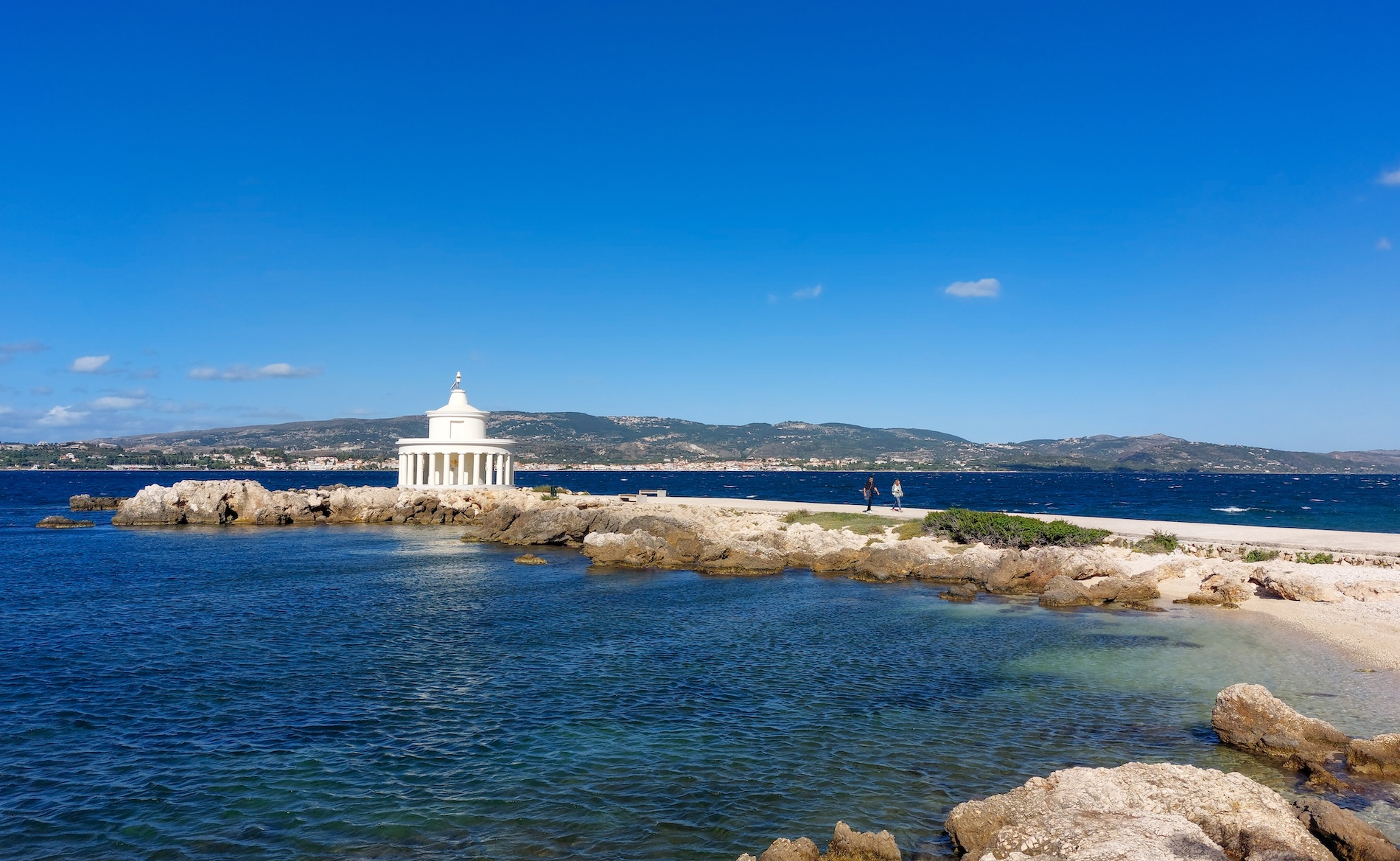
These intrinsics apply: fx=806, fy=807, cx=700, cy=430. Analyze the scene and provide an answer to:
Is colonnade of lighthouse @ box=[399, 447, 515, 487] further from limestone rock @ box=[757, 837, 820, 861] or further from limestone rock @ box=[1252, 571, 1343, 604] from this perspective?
limestone rock @ box=[757, 837, 820, 861]

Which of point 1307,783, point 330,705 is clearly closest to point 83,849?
point 330,705

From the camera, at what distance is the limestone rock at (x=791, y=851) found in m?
7.66

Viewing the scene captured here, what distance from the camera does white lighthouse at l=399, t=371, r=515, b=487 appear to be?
5631cm

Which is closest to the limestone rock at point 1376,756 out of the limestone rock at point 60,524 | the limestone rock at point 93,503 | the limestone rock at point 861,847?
the limestone rock at point 861,847

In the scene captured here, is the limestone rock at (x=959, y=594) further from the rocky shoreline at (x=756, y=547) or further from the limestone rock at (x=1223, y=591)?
the limestone rock at (x=1223, y=591)

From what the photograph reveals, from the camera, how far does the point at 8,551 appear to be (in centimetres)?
3575

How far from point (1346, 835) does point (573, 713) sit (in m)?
9.97

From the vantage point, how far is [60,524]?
4781cm

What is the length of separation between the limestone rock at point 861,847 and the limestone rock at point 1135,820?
79 cm

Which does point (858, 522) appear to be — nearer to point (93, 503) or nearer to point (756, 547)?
point (756, 547)

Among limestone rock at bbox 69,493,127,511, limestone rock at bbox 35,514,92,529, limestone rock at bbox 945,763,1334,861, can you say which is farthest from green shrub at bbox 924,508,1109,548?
limestone rock at bbox 69,493,127,511

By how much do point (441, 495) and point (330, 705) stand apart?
40.0 metres

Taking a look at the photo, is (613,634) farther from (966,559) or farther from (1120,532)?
(1120,532)

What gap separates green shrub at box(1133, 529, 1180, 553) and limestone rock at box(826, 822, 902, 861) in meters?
25.2
